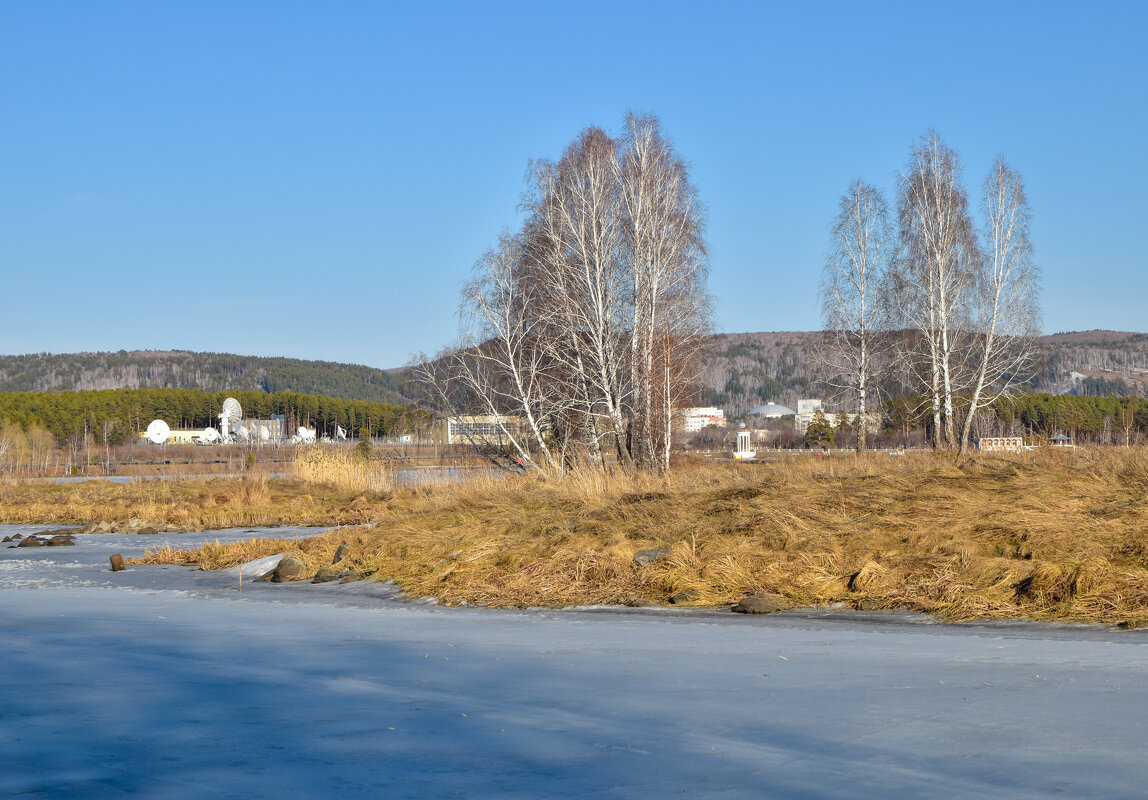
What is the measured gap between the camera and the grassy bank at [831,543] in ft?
27.2

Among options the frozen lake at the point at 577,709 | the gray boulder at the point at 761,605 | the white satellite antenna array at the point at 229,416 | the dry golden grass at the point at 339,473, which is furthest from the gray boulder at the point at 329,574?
the white satellite antenna array at the point at 229,416

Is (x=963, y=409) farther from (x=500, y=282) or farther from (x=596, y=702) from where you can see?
(x=596, y=702)

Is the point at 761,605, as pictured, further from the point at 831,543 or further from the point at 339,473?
the point at 339,473

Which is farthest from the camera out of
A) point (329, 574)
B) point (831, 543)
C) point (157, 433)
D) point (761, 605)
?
point (157, 433)

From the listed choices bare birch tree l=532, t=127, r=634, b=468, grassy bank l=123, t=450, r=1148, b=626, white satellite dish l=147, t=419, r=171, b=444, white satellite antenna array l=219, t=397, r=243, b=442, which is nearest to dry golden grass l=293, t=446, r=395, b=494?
bare birch tree l=532, t=127, r=634, b=468

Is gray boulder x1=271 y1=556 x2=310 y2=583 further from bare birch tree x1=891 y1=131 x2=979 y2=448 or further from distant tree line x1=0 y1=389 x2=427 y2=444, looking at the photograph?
distant tree line x1=0 y1=389 x2=427 y2=444

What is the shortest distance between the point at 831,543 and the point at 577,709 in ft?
18.2

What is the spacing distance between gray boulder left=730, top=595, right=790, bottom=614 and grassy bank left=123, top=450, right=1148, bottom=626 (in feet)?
0.80

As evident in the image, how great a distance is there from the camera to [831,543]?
9906mm

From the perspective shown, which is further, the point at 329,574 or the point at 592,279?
the point at 592,279

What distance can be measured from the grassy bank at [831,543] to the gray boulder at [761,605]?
243 mm

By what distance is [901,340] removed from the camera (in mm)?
30969

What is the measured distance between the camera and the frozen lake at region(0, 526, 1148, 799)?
3.85 meters

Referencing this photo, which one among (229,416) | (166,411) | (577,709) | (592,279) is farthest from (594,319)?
(166,411)
